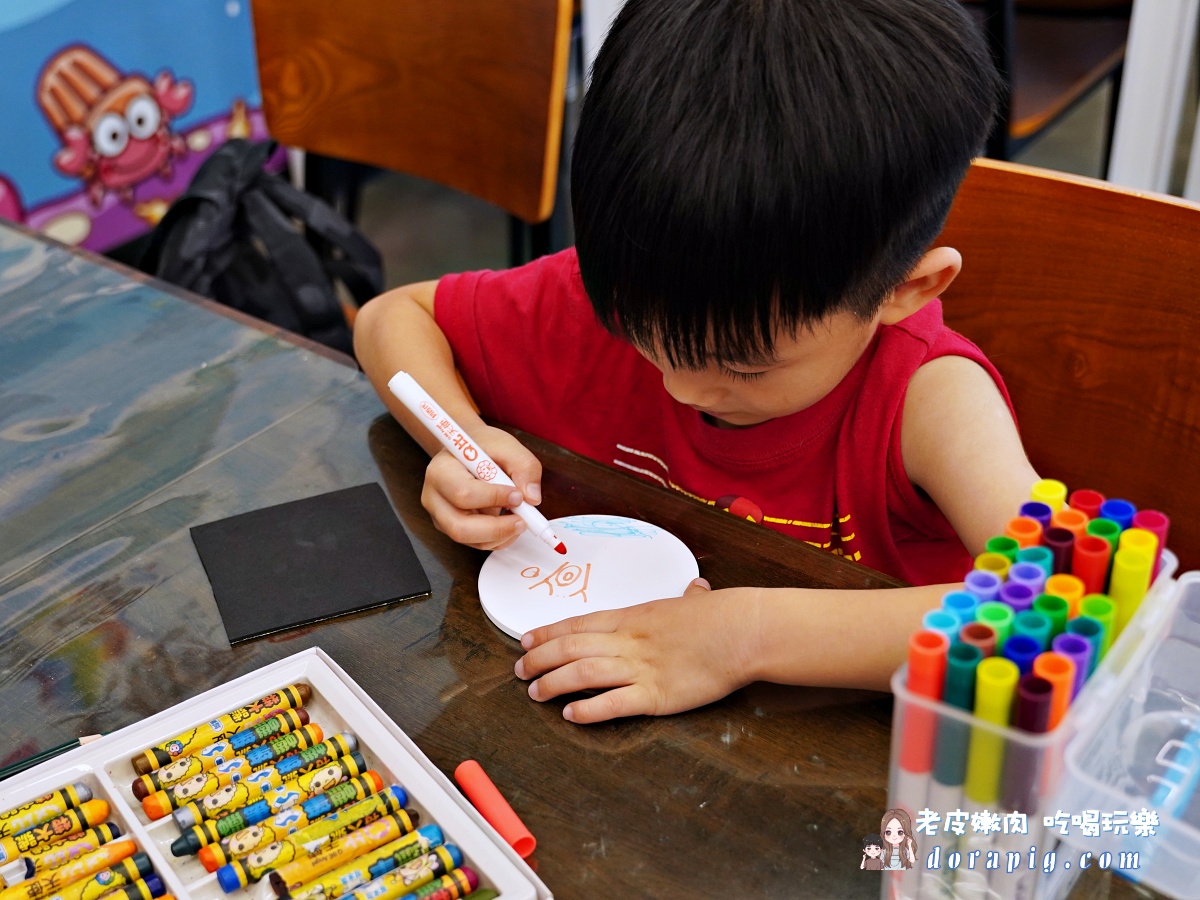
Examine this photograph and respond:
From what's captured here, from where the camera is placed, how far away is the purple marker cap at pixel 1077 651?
40 centimetres

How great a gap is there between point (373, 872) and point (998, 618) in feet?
0.97

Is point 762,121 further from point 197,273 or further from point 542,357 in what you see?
point 197,273

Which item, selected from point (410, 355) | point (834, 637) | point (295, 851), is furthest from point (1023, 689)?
point (410, 355)

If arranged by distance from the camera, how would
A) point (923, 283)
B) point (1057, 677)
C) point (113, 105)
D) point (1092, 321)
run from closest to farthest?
point (1057, 677) < point (923, 283) < point (1092, 321) < point (113, 105)

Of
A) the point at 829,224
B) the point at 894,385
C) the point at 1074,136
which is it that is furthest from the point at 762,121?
the point at 1074,136

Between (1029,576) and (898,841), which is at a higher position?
Result: (1029,576)

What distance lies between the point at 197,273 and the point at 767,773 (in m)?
1.05

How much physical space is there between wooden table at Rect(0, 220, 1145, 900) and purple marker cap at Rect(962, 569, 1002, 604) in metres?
0.17

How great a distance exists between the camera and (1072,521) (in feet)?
1.48

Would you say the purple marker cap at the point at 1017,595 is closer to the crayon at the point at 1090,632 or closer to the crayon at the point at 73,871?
the crayon at the point at 1090,632

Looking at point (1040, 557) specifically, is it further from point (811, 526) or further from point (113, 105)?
point (113, 105)

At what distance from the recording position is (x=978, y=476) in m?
0.73

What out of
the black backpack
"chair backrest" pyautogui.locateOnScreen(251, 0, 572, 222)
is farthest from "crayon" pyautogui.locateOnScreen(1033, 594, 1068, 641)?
the black backpack

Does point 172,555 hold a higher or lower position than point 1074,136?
higher
